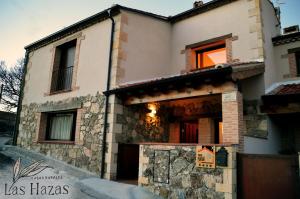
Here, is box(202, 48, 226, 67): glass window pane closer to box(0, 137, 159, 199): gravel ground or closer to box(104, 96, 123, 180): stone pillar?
box(104, 96, 123, 180): stone pillar

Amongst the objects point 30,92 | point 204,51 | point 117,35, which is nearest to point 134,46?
point 117,35

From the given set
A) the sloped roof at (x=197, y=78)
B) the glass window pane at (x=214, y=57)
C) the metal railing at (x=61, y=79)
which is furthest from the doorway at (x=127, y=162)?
the glass window pane at (x=214, y=57)

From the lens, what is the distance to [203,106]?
8312mm

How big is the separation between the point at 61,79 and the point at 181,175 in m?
7.08

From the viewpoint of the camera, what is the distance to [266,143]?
22.1 feet

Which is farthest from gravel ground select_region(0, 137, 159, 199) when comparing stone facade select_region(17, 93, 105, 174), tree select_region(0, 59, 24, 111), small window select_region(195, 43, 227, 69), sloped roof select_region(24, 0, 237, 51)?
tree select_region(0, 59, 24, 111)

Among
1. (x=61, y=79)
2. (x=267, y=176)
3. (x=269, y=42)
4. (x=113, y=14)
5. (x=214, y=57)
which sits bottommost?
(x=267, y=176)

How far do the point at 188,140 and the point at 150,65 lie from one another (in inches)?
121

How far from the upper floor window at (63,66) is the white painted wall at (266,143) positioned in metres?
7.13

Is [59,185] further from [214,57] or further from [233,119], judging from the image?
[214,57]

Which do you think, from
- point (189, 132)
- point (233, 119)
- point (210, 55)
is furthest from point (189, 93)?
point (210, 55)

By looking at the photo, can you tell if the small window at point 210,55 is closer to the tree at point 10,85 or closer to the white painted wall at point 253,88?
the white painted wall at point 253,88

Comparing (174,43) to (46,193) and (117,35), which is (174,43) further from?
(46,193)

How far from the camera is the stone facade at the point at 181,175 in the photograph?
15.5 ft
